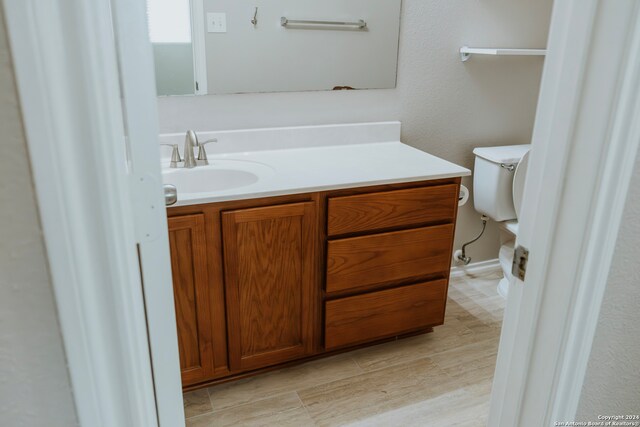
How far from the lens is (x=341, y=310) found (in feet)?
6.68

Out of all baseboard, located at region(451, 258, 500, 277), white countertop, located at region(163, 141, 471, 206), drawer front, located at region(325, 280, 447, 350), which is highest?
white countertop, located at region(163, 141, 471, 206)

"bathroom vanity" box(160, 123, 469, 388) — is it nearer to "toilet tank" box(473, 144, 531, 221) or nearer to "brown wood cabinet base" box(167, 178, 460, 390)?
"brown wood cabinet base" box(167, 178, 460, 390)

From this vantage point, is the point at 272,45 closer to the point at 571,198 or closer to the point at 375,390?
the point at 375,390

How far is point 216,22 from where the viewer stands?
201 cm

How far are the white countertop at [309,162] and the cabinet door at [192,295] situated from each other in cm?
10

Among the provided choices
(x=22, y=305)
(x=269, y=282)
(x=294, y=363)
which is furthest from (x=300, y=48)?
(x=22, y=305)

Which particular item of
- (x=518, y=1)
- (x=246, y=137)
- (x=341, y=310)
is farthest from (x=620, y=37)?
(x=518, y=1)

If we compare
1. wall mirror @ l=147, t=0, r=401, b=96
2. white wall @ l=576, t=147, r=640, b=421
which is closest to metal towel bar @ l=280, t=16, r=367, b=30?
wall mirror @ l=147, t=0, r=401, b=96

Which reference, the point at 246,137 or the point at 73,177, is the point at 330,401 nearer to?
the point at 246,137

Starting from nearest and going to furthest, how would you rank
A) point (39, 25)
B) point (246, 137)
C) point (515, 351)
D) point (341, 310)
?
point (39, 25) → point (515, 351) → point (341, 310) → point (246, 137)

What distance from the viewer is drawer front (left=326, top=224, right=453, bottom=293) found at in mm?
1956

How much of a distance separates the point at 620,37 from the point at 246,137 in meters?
1.62

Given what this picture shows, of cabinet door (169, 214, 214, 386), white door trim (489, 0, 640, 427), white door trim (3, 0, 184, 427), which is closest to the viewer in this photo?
white door trim (3, 0, 184, 427)

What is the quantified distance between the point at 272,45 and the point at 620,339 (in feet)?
5.44
